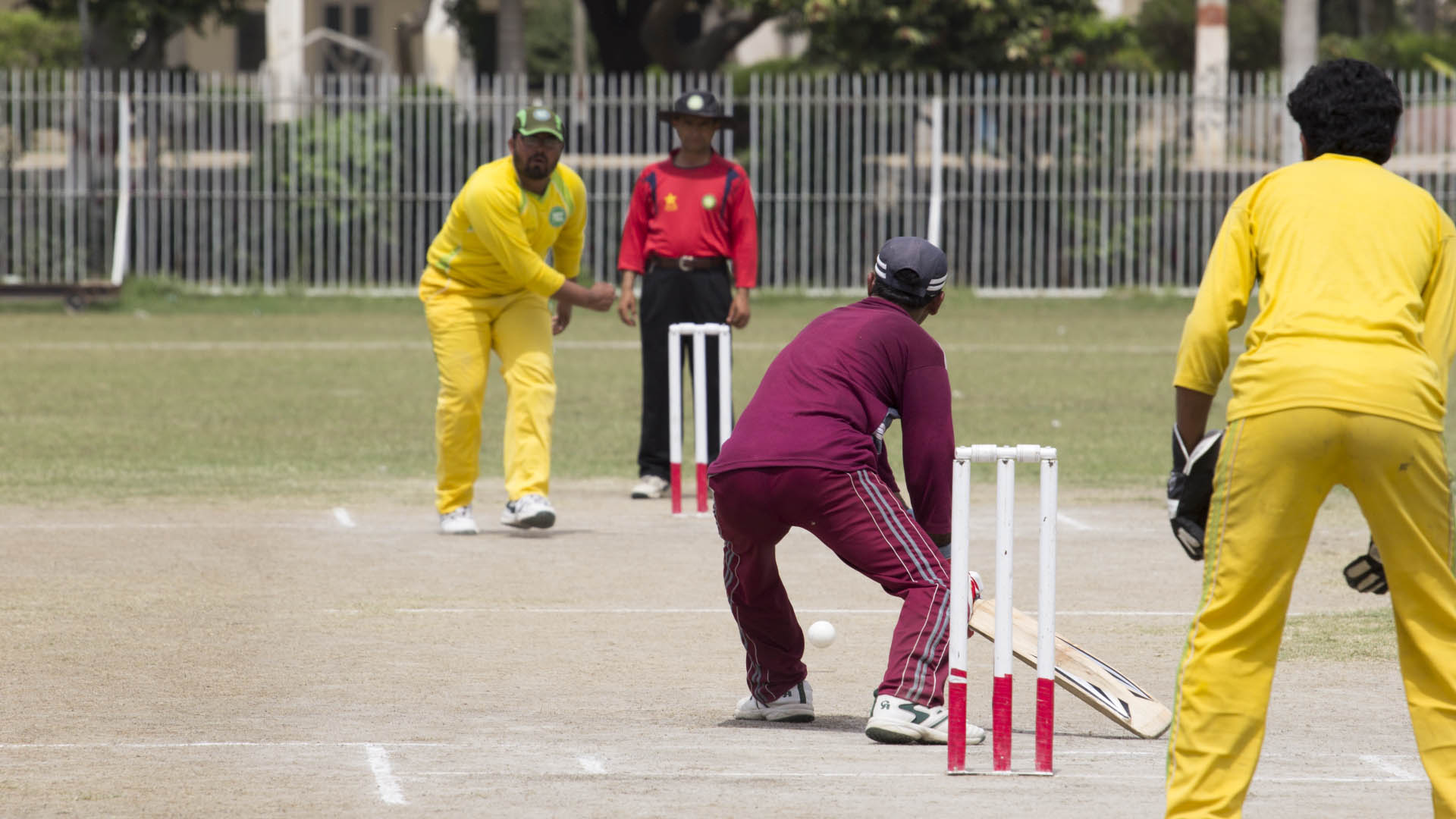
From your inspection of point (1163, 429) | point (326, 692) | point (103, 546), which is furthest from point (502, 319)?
point (1163, 429)

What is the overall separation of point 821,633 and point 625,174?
2034 centimetres

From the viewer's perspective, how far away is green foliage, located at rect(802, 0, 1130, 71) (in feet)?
97.9

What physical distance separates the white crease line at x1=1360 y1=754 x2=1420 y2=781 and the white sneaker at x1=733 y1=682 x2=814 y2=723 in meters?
1.60

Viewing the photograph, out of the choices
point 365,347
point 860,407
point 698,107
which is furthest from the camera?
point 365,347

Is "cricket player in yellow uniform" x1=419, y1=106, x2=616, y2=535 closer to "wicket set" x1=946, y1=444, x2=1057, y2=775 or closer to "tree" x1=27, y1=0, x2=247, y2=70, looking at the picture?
"wicket set" x1=946, y1=444, x2=1057, y2=775

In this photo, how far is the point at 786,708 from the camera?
20.9 feet

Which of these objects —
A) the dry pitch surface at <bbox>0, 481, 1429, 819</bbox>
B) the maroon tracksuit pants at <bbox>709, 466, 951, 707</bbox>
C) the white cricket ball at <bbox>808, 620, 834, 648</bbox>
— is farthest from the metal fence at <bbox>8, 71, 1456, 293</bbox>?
the maroon tracksuit pants at <bbox>709, 466, 951, 707</bbox>

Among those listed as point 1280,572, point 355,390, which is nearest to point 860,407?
point 1280,572

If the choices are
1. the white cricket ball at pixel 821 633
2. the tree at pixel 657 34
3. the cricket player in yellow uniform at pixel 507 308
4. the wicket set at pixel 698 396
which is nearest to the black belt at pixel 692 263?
the wicket set at pixel 698 396

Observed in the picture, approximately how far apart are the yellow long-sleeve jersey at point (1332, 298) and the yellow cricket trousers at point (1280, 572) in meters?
0.07

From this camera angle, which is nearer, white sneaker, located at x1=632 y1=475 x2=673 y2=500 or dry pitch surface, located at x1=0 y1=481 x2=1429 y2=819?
dry pitch surface, located at x1=0 y1=481 x2=1429 y2=819

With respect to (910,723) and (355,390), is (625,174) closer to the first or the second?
(355,390)

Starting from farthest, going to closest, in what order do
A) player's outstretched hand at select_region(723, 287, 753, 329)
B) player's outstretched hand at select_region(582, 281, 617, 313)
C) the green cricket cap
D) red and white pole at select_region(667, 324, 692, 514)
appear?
player's outstretched hand at select_region(723, 287, 753, 329), red and white pole at select_region(667, 324, 692, 514), player's outstretched hand at select_region(582, 281, 617, 313), the green cricket cap

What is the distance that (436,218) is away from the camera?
27.5 metres
